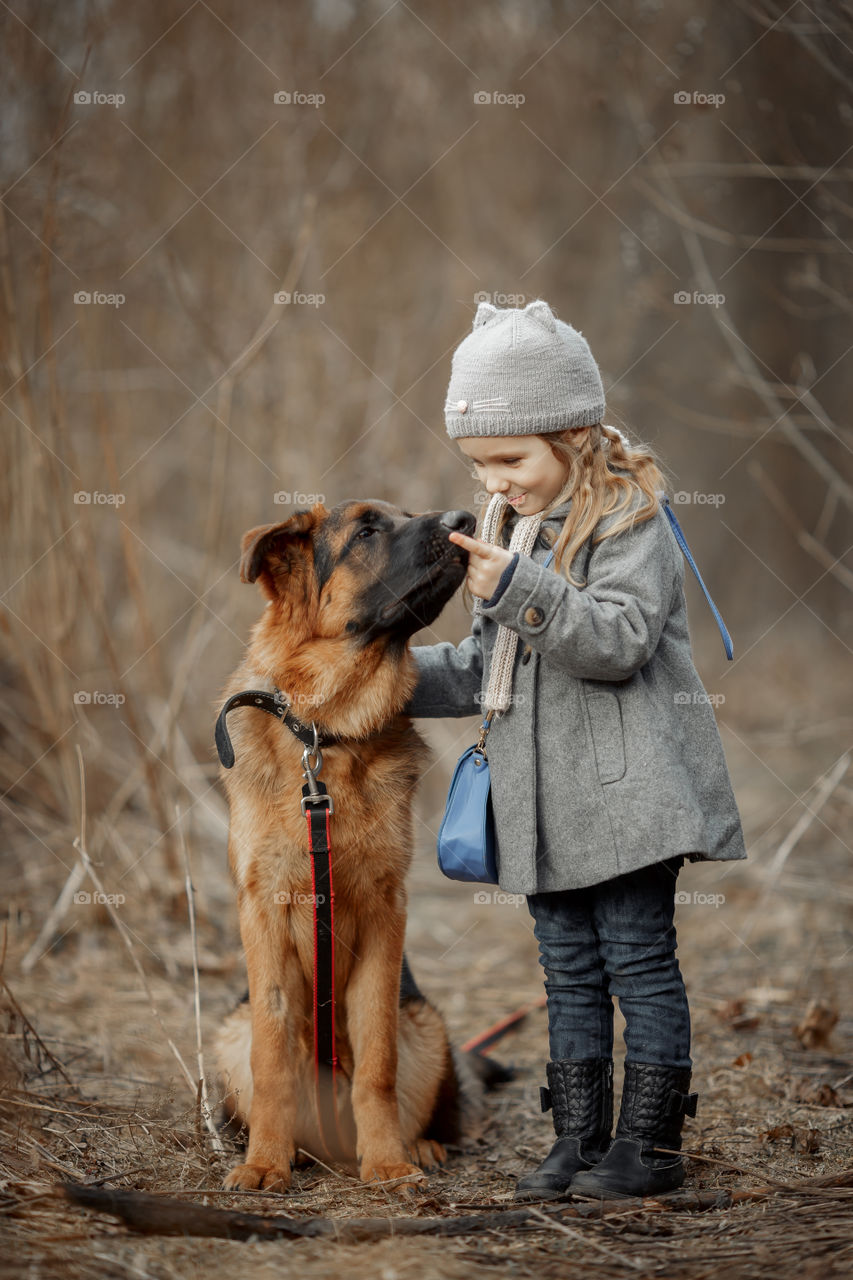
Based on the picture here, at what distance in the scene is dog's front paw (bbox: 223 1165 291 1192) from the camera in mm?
2988

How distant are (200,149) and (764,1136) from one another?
7.48 metres

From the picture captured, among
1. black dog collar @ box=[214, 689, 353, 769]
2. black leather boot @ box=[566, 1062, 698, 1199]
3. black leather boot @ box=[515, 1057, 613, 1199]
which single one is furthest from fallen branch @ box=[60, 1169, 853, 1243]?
black dog collar @ box=[214, 689, 353, 769]

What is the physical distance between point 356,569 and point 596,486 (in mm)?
819

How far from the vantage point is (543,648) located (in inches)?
113

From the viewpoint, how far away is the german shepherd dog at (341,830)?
3.28 metres

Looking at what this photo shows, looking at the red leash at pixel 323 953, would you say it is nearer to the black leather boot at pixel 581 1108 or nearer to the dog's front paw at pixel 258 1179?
the dog's front paw at pixel 258 1179

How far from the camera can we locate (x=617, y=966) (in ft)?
10.2

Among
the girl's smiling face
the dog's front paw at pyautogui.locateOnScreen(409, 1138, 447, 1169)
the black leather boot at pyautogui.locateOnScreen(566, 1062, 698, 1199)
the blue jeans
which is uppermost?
the girl's smiling face

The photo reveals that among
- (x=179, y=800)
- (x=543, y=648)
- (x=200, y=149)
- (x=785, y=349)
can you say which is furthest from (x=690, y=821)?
(x=785, y=349)

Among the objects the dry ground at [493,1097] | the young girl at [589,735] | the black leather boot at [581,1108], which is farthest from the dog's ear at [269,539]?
the black leather boot at [581,1108]

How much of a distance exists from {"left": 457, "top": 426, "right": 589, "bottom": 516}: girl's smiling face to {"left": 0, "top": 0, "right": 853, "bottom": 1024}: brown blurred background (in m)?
0.49

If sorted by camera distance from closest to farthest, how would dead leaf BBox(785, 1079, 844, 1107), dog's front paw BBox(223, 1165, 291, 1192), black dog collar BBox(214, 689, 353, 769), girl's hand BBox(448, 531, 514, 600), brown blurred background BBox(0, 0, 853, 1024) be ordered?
1. girl's hand BBox(448, 531, 514, 600)
2. dog's front paw BBox(223, 1165, 291, 1192)
3. black dog collar BBox(214, 689, 353, 769)
4. dead leaf BBox(785, 1079, 844, 1107)
5. brown blurred background BBox(0, 0, 853, 1024)

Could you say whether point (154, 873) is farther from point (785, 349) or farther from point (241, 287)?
point (785, 349)

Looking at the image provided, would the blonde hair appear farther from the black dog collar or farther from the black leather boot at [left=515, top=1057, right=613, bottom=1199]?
the black leather boot at [left=515, top=1057, right=613, bottom=1199]
